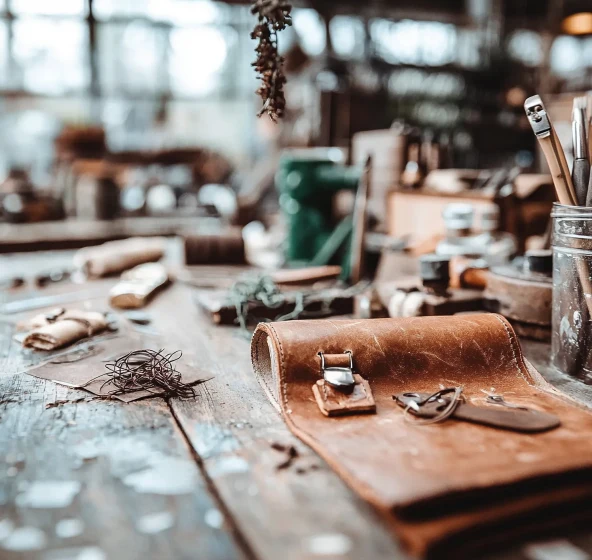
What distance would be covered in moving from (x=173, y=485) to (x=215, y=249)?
8.69ft

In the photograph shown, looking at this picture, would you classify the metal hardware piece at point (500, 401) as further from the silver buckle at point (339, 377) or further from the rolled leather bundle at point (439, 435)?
the silver buckle at point (339, 377)

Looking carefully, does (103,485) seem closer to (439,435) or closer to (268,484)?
(268,484)

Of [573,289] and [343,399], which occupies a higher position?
[573,289]

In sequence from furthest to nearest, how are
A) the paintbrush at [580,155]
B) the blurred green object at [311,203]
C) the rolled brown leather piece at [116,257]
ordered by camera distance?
the blurred green object at [311,203] < the rolled brown leather piece at [116,257] < the paintbrush at [580,155]

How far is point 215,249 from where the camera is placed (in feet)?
12.8

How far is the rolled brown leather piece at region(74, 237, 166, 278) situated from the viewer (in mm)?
3678

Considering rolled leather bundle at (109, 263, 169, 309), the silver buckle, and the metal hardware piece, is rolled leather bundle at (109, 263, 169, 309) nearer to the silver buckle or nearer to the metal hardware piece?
the silver buckle

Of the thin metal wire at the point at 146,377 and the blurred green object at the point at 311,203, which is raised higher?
the blurred green object at the point at 311,203

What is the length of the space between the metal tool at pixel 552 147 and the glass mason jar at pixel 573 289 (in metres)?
0.05

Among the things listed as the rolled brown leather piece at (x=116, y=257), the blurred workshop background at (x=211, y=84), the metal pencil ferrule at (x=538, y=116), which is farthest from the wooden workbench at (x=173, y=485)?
the blurred workshop background at (x=211, y=84)

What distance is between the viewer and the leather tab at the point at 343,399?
1605 mm

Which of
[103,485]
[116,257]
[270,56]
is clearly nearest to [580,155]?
[270,56]

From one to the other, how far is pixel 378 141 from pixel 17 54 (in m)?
7.53

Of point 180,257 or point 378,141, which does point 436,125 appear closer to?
point 378,141
